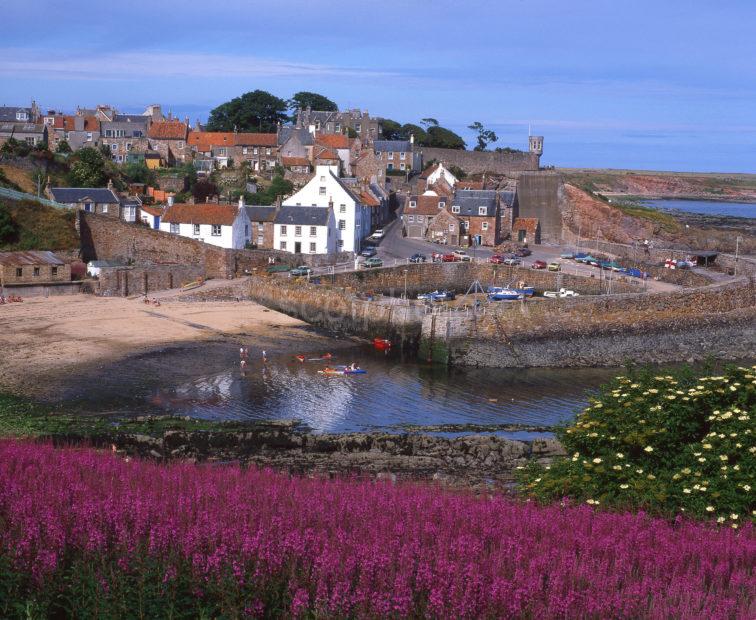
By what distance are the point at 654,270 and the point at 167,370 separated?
3242cm

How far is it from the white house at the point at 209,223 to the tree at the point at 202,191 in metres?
10.8

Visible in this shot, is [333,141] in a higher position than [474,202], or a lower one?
higher

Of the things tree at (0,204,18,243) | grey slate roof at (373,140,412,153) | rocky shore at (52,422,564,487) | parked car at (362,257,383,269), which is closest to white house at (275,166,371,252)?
parked car at (362,257,383,269)

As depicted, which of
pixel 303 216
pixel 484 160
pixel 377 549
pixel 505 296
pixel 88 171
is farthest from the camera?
pixel 484 160

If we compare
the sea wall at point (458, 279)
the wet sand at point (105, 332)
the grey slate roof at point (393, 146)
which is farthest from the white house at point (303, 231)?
the grey slate roof at point (393, 146)

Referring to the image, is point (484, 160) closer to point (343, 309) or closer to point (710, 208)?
point (343, 309)

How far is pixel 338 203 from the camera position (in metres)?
56.3

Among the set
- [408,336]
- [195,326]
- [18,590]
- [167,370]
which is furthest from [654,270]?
[18,590]

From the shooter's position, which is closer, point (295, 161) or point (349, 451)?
point (349, 451)

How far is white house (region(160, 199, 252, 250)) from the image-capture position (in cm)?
5078

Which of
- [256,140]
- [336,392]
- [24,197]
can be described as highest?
[256,140]

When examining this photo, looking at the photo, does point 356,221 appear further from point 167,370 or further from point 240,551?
point 240,551

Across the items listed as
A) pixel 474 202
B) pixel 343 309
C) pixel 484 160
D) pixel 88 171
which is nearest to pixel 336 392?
pixel 343 309

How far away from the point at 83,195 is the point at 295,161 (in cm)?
2377
